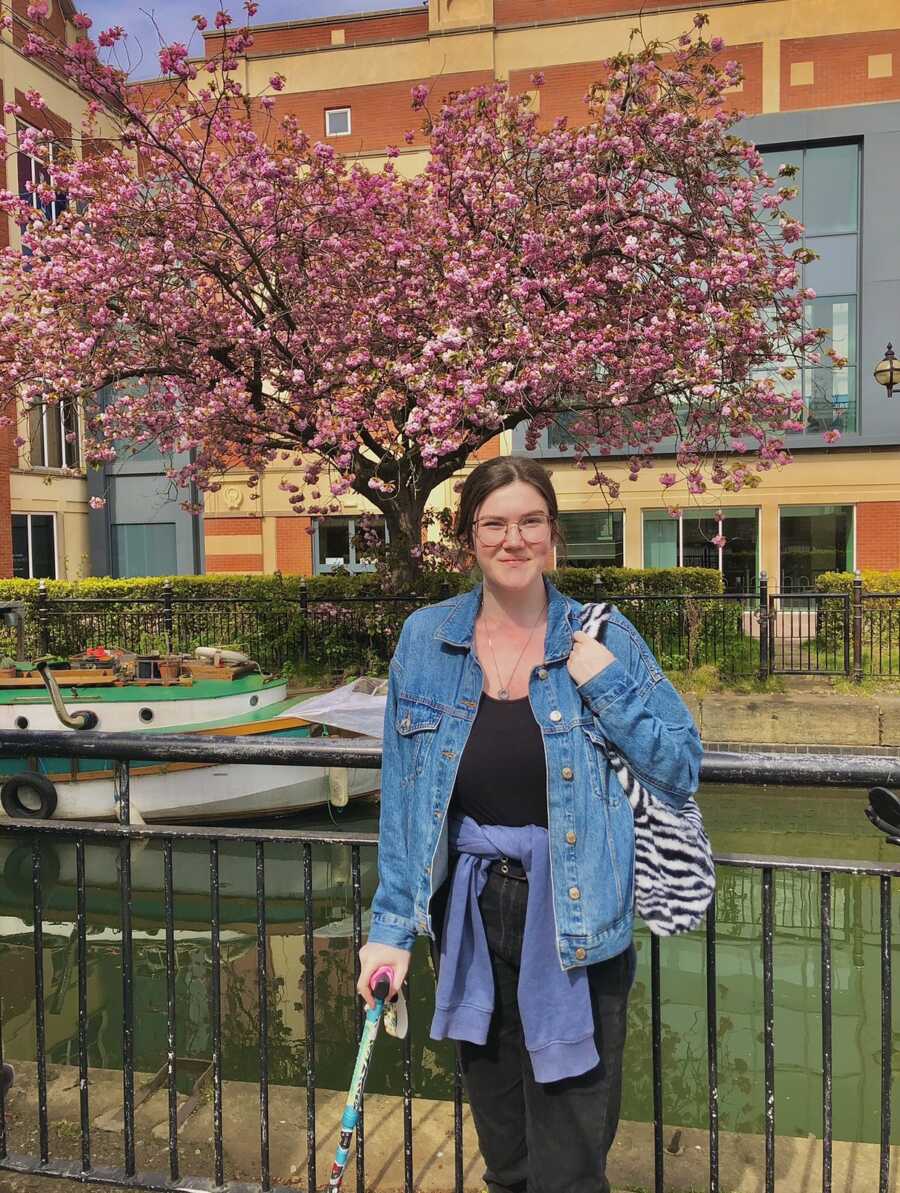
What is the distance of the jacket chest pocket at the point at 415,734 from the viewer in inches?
70.0

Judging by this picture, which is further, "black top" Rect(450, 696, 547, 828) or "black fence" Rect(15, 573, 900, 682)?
"black fence" Rect(15, 573, 900, 682)

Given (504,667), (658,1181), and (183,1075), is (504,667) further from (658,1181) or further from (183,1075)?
(183,1075)

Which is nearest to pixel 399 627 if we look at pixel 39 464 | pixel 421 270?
pixel 421 270

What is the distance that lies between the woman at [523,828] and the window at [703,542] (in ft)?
64.0

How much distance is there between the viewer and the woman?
1.64m

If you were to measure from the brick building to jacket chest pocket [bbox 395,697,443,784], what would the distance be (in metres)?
18.0

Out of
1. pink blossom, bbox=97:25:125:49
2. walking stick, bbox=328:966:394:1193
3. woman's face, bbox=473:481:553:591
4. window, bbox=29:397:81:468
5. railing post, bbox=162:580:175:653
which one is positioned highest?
pink blossom, bbox=97:25:125:49

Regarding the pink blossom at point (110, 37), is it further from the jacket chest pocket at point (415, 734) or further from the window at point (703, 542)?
the window at point (703, 542)

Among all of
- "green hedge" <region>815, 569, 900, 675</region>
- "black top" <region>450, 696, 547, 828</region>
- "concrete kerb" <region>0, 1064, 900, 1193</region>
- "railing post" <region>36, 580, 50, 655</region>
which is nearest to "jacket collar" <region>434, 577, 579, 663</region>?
"black top" <region>450, 696, 547, 828</region>

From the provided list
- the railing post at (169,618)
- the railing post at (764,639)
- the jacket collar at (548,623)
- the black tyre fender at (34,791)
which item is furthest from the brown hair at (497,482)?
the railing post at (169,618)

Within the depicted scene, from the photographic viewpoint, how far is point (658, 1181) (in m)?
2.17

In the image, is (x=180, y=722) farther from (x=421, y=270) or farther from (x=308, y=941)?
(x=308, y=941)

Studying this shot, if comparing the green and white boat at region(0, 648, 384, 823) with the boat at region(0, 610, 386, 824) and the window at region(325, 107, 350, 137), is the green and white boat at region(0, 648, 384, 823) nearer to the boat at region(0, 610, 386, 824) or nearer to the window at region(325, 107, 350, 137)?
the boat at region(0, 610, 386, 824)

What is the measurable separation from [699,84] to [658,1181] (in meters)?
10.9
